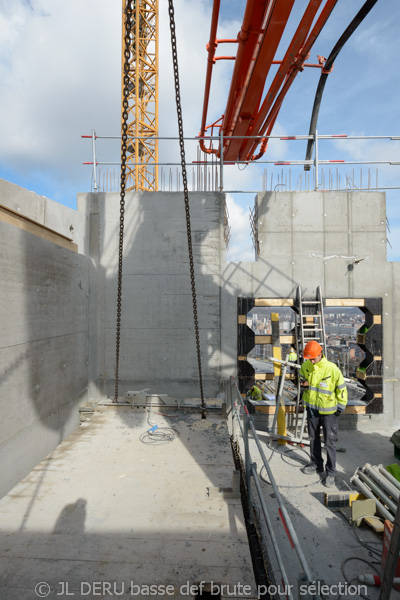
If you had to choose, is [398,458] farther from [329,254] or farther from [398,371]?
[329,254]

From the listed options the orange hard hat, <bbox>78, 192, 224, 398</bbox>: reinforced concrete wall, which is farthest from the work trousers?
<bbox>78, 192, 224, 398</bbox>: reinforced concrete wall

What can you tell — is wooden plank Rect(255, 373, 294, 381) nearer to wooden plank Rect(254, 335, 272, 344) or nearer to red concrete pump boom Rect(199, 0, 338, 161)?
wooden plank Rect(254, 335, 272, 344)

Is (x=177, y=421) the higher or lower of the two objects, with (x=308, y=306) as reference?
lower

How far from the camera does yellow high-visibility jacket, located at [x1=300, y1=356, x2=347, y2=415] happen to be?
202 inches

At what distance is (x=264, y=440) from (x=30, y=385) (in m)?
5.39

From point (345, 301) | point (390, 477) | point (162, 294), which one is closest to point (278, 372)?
point (345, 301)

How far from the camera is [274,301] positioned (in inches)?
322

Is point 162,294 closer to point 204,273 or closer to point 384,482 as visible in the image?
point 204,273

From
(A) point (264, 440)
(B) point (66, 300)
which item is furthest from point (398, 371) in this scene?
(B) point (66, 300)

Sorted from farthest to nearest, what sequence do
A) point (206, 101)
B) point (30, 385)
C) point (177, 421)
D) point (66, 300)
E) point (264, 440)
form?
1. point (206, 101)
2. point (264, 440)
3. point (66, 300)
4. point (177, 421)
5. point (30, 385)

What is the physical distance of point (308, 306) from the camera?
26.4 feet

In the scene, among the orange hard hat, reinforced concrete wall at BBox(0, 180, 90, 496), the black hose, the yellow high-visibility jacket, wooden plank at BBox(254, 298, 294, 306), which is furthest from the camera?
wooden plank at BBox(254, 298, 294, 306)

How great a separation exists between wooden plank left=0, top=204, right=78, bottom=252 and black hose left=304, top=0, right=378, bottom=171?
674cm

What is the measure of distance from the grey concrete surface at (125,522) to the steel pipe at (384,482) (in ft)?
8.32
